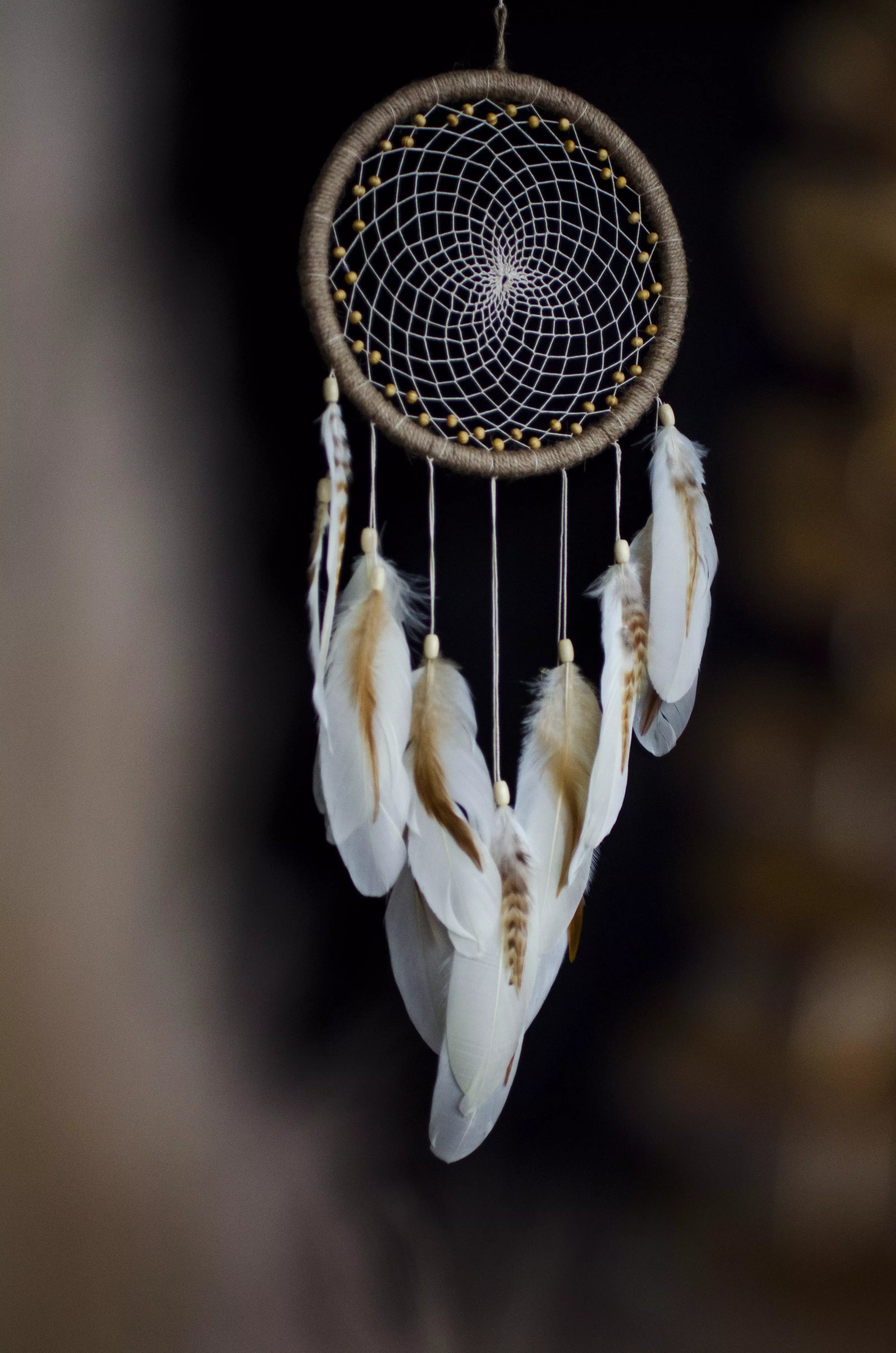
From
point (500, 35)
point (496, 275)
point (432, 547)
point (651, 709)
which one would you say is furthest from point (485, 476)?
point (500, 35)

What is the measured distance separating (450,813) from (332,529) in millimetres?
292

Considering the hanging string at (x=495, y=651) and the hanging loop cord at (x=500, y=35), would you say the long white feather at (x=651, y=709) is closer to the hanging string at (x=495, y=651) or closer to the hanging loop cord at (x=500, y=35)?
the hanging string at (x=495, y=651)

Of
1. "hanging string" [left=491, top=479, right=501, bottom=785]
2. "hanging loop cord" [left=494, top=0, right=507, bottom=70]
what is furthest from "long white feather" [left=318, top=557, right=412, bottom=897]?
"hanging loop cord" [left=494, top=0, right=507, bottom=70]

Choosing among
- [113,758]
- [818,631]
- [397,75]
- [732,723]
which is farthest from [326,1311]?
[397,75]

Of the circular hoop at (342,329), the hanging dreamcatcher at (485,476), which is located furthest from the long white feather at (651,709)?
the circular hoop at (342,329)

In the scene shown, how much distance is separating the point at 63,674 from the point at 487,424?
1.60ft

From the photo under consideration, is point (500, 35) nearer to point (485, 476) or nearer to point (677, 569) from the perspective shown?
point (485, 476)

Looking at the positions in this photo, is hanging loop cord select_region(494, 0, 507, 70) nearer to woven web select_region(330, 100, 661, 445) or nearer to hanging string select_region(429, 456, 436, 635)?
woven web select_region(330, 100, 661, 445)

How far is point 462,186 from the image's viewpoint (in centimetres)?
98

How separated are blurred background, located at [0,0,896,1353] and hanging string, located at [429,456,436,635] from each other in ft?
0.04

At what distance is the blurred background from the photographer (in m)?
0.91

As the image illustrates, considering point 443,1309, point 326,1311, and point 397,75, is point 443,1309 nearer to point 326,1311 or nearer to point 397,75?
point 326,1311

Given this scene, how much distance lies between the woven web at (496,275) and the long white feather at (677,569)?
10 cm

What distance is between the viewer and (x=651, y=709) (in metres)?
1.04
